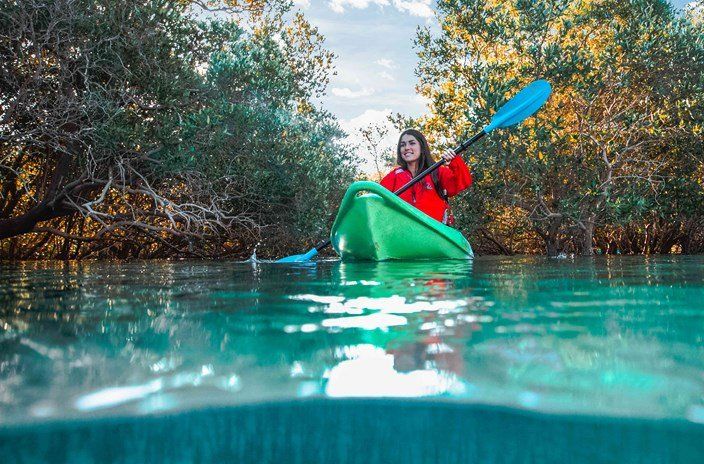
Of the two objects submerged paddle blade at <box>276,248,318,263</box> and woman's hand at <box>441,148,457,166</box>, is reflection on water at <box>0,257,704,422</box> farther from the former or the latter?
submerged paddle blade at <box>276,248,318,263</box>

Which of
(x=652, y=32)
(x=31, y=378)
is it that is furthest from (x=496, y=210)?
(x=31, y=378)

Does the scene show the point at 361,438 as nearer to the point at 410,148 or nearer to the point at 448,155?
the point at 448,155

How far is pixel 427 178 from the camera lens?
730 cm

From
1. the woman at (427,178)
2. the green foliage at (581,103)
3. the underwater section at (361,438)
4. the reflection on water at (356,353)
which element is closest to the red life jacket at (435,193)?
the woman at (427,178)

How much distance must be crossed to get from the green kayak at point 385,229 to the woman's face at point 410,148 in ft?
5.01

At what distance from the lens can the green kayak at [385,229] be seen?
575cm

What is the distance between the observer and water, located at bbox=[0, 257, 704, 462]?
0.70 meters

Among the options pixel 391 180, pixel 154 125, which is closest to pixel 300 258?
pixel 391 180

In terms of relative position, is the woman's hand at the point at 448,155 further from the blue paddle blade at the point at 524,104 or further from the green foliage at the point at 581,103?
the green foliage at the point at 581,103

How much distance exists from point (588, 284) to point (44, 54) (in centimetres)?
845

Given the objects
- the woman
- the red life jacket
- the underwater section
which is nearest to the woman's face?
the woman

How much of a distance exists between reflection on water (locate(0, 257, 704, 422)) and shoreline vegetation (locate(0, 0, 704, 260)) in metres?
6.47

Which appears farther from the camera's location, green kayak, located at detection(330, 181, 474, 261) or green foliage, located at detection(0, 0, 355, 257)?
green foliage, located at detection(0, 0, 355, 257)

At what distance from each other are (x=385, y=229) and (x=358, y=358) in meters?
4.94
